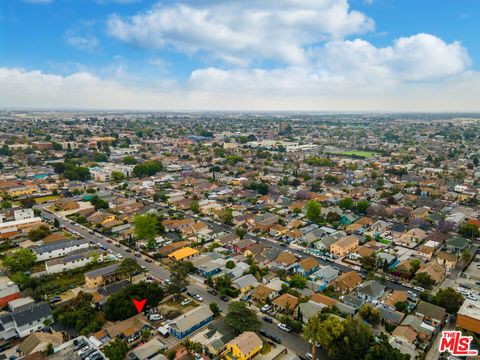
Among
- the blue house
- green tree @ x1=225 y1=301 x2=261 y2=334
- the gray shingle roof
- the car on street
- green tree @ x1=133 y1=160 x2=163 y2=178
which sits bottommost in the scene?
the car on street

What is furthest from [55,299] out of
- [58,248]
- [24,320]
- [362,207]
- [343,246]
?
[362,207]

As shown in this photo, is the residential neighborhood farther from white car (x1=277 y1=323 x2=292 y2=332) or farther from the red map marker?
the red map marker

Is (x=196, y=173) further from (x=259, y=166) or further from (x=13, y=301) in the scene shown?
(x=13, y=301)

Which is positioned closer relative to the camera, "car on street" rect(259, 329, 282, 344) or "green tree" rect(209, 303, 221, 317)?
"car on street" rect(259, 329, 282, 344)

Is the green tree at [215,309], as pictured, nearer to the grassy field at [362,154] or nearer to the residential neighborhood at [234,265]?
the residential neighborhood at [234,265]

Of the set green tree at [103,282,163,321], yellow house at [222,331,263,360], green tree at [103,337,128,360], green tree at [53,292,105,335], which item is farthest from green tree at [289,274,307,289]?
green tree at [53,292,105,335]

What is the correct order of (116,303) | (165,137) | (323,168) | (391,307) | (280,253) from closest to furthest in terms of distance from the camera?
(116,303)
(391,307)
(280,253)
(323,168)
(165,137)

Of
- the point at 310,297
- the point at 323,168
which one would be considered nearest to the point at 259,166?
the point at 323,168

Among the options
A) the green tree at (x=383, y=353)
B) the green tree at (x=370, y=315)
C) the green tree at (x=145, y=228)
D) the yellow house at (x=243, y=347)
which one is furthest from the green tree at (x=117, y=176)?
the green tree at (x=383, y=353)
